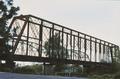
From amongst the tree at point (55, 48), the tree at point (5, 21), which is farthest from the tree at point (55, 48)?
the tree at point (5, 21)

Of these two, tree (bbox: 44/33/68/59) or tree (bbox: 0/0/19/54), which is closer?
tree (bbox: 0/0/19/54)

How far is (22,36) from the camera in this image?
50.3 meters

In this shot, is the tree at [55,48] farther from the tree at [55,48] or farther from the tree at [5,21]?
the tree at [5,21]

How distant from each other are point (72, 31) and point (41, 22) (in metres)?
15.1

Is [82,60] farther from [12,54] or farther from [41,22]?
[12,54]

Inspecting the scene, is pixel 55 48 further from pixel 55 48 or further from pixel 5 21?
pixel 5 21

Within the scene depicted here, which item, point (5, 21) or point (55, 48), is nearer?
point (5, 21)

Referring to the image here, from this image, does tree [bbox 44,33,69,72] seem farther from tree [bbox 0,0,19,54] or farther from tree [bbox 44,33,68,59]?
tree [bbox 0,0,19,54]

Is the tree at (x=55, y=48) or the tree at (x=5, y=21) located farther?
the tree at (x=55, y=48)

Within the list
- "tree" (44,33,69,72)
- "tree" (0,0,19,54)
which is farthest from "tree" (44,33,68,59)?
"tree" (0,0,19,54)

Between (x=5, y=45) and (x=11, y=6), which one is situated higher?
(x=11, y=6)

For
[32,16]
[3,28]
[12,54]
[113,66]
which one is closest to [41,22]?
[32,16]

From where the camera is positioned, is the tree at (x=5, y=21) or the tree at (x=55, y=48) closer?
the tree at (x=5, y=21)

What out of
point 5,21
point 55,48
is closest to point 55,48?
point 55,48
